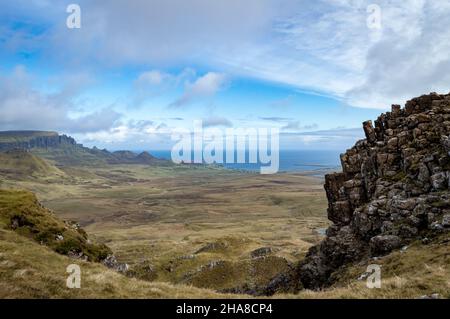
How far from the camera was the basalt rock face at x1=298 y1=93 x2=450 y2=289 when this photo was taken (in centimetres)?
3431

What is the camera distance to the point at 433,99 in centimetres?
4766

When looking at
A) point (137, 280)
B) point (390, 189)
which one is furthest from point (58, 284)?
point (390, 189)

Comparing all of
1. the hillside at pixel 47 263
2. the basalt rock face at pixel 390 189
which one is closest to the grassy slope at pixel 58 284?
the hillside at pixel 47 263

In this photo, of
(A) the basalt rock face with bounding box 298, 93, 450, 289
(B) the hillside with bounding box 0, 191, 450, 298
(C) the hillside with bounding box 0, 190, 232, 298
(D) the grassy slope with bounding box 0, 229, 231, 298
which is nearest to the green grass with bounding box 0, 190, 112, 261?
(C) the hillside with bounding box 0, 190, 232, 298

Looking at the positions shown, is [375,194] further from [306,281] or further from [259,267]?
[259,267]

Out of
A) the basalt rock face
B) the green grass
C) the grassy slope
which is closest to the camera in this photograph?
the grassy slope

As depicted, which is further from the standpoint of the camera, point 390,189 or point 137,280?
point 390,189

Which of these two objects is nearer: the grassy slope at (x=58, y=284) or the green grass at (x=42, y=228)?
the grassy slope at (x=58, y=284)

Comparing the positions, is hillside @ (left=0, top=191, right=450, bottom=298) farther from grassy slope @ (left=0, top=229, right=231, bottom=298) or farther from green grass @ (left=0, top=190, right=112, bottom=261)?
green grass @ (left=0, top=190, right=112, bottom=261)

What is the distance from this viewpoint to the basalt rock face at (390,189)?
34.3m

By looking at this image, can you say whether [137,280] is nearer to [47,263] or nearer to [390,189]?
[47,263]

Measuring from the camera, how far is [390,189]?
40125 millimetres

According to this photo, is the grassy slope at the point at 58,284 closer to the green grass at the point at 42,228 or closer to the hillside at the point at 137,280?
the hillside at the point at 137,280

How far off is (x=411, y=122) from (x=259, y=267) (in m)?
33.5
